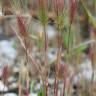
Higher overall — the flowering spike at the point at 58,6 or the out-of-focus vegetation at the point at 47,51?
the flowering spike at the point at 58,6

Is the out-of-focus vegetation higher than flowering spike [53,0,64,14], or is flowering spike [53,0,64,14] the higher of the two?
flowering spike [53,0,64,14]

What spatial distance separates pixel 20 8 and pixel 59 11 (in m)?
0.11

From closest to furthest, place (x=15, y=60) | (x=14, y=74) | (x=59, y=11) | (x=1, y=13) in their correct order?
(x=59, y=11)
(x=1, y=13)
(x=14, y=74)
(x=15, y=60)

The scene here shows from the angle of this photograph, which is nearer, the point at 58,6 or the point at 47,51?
the point at 58,6

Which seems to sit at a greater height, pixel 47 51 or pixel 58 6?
pixel 58 6

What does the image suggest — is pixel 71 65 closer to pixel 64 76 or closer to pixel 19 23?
pixel 64 76

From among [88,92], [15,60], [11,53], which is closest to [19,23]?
[88,92]

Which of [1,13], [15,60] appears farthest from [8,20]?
[1,13]

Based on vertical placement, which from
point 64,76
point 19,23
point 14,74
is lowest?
point 14,74

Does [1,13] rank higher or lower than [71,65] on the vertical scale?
higher

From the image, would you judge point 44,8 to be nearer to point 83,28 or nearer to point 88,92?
point 88,92

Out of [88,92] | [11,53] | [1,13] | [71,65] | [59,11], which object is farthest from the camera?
[11,53]

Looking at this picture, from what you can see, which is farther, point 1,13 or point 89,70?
point 89,70

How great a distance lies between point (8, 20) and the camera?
10.7 feet
